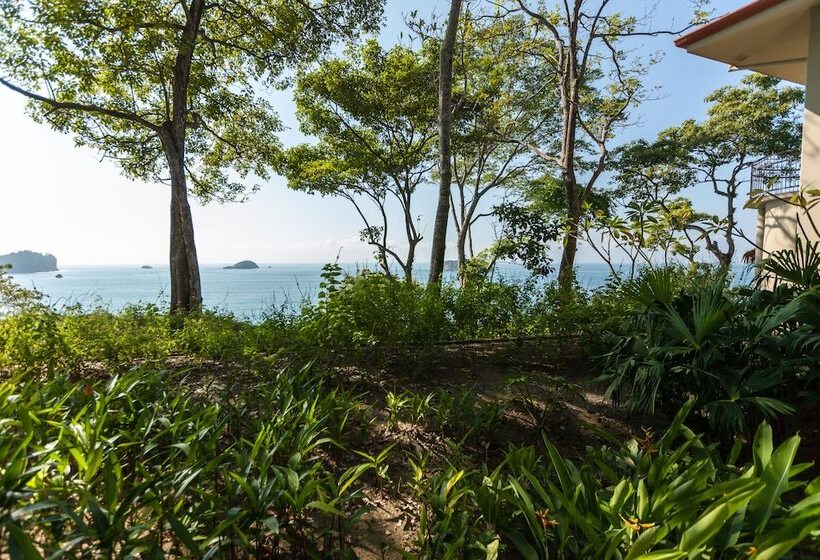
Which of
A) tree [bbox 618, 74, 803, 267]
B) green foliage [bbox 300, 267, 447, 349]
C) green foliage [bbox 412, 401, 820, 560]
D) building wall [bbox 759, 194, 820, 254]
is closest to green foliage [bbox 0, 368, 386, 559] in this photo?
green foliage [bbox 412, 401, 820, 560]

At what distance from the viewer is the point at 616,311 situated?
4043mm

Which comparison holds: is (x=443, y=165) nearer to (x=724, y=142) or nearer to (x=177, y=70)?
(x=177, y=70)

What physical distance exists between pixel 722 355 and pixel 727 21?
484 centimetres

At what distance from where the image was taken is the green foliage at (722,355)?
2213 mm

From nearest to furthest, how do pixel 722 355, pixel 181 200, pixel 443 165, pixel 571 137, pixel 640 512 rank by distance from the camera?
A: 1. pixel 640 512
2. pixel 722 355
3. pixel 443 165
4. pixel 181 200
5. pixel 571 137

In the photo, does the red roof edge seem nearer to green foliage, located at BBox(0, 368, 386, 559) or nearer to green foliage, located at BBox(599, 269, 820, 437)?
green foliage, located at BBox(599, 269, 820, 437)

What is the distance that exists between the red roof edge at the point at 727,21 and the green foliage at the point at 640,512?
17.8 feet

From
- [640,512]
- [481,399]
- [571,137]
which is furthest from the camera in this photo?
[571,137]

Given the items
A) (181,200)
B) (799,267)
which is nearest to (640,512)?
(799,267)

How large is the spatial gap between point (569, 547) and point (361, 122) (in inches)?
458

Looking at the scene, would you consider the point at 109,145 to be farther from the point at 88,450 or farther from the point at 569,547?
the point at 569,547

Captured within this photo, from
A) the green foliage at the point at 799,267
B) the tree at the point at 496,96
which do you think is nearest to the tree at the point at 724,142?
the tree at the point at 496,96

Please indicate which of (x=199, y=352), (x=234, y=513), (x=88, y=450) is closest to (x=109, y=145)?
(x=199, y=352)

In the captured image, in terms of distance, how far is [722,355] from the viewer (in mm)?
2355
